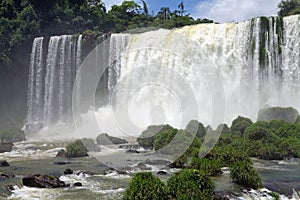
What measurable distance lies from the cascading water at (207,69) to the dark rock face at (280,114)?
3011 millimetres

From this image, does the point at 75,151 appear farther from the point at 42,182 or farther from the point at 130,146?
the point at 42,182

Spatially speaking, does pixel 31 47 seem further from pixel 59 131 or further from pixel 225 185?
pixel 225 185

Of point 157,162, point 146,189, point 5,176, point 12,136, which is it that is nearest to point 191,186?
point 146,189

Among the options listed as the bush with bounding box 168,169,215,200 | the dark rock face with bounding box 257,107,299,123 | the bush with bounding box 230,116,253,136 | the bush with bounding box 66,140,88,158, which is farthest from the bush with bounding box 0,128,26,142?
the bush with bounding box 168,169,215,200

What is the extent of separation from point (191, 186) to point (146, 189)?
118cm

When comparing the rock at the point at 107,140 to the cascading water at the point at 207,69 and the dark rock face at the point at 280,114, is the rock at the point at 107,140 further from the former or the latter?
the dark rock face at the point at 280,114

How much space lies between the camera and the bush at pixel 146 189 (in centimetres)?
997

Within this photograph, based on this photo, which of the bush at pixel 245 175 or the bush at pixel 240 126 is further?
the bush at pixel 240 126

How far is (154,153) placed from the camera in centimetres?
2017

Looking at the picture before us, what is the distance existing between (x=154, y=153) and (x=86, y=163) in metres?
3.85

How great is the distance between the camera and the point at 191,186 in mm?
10281

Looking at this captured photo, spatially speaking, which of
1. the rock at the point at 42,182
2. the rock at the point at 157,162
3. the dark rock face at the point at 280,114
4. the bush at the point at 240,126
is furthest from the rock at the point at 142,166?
the dark rock face at the point at 280,114

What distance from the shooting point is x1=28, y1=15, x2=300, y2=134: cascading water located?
94.5 feet

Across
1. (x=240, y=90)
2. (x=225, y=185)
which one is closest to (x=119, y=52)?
(x=240, y=90)
